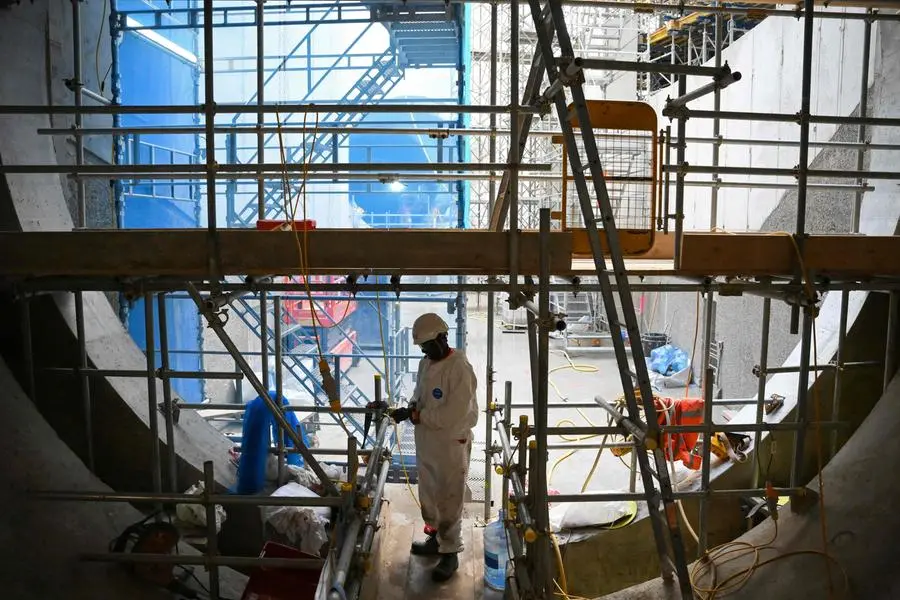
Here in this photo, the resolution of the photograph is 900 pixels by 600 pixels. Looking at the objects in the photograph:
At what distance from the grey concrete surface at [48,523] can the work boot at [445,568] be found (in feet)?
4.55

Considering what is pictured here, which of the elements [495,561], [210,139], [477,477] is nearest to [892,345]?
[495,561]

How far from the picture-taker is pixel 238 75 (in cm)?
1316

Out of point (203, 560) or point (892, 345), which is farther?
point (892, 345)

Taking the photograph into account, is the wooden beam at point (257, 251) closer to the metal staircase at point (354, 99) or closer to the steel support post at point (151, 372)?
the steel support post at point (151, 372)

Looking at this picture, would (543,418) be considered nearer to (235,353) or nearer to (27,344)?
(235,353)

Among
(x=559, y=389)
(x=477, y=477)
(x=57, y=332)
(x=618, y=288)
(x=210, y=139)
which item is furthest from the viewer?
(x=559, y=389)

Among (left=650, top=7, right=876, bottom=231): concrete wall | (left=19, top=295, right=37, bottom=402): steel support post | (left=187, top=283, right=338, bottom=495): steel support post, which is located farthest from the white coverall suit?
(left=650, top=7, right=876, bottom=231): concrete wall

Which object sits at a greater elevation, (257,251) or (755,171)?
(755,171)

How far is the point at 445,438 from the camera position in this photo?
420 cm

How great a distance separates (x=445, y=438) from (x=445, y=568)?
2.98 ft

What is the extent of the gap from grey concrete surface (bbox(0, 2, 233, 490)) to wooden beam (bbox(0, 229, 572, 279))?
3.75ft

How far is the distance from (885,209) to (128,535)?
6.13m

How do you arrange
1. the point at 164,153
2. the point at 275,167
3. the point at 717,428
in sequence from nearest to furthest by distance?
the point at 275,167, the point at 717,428, the point at 164,153

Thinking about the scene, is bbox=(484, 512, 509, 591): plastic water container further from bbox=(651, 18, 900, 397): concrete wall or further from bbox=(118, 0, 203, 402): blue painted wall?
bbox=(118, 0, 203, 402): blue painted wall
